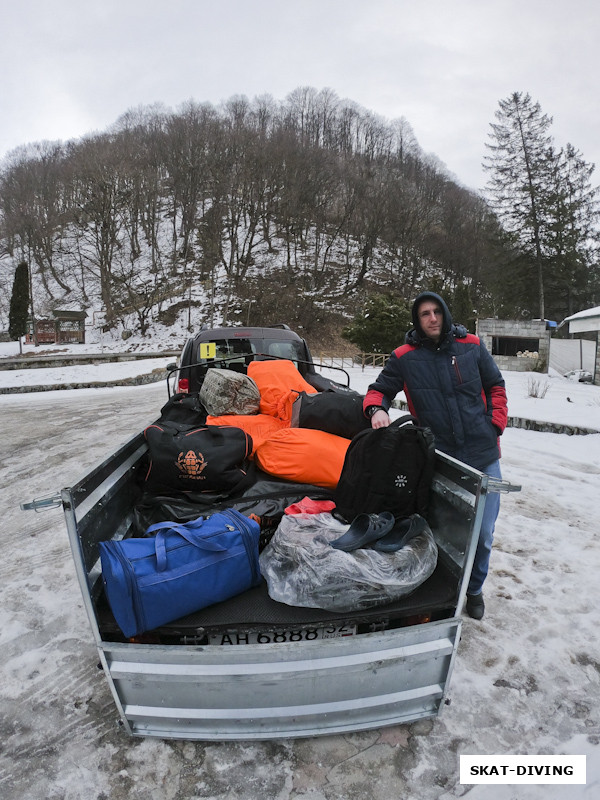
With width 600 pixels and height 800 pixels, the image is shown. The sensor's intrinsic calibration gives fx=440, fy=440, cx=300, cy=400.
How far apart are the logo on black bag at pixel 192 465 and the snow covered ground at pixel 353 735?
2.02 ft

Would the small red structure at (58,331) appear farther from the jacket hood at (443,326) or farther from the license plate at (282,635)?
the license plate at (282,635)

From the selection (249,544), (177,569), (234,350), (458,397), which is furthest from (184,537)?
(234,350)

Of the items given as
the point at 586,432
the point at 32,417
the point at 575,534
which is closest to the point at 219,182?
the point at 32,417

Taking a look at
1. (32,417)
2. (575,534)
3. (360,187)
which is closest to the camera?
(575,534)

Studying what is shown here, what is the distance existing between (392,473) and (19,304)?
40.8m

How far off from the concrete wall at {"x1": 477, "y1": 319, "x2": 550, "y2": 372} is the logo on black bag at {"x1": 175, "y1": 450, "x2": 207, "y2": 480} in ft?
69.5

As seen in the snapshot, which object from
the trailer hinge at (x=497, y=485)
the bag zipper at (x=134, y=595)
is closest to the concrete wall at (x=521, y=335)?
the trailer hinge at (x=497, y=485)

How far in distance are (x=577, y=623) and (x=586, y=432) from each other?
17.8 feet

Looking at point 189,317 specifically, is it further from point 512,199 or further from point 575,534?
point 575,534

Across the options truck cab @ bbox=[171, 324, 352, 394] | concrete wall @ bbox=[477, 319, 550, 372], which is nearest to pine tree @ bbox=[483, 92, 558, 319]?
concrete wall @ bbox=[477, 319, 550, 372]

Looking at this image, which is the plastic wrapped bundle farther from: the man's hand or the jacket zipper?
the jacket zipper

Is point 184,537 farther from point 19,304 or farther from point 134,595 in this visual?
point 19,304

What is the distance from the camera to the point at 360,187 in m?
45.4

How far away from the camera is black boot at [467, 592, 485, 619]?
286 centimetres
